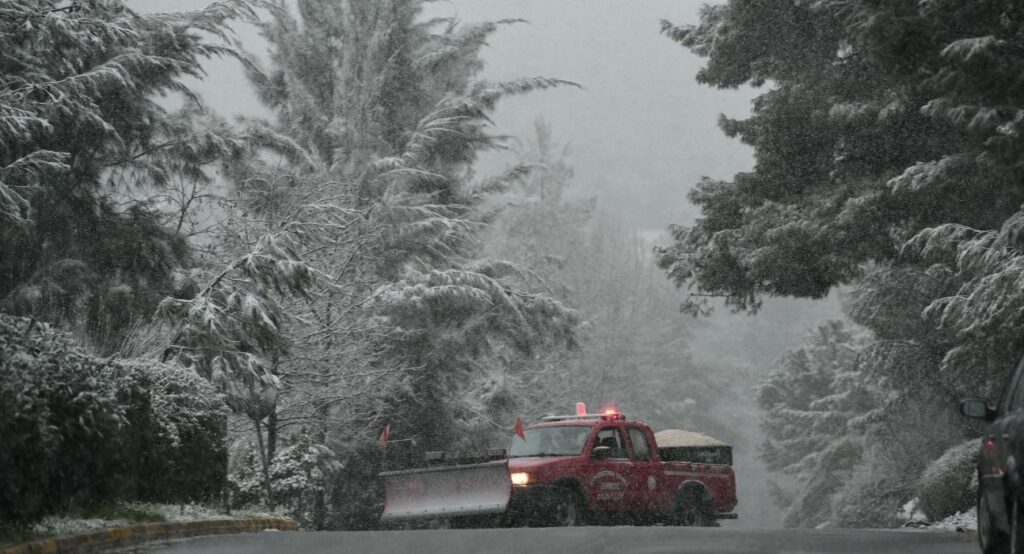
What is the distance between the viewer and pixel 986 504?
8578 millimetres

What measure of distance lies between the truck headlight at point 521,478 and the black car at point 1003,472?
882 cm

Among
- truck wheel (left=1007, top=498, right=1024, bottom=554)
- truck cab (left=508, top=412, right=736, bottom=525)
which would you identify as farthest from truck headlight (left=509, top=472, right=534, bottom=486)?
truck wheel (left=1007, top=498, right=1024, bottom=554)

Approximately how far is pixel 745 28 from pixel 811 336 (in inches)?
1522

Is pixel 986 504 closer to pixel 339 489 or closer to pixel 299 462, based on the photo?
pixel 299 462

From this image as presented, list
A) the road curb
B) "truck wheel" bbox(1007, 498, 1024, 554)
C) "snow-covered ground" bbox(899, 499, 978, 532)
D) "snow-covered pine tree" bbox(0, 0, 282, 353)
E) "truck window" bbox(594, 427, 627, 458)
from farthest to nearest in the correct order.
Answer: "truck window" bbox(594, 427, 627, 458), "snow-covered ground" bbox(899, 499, 978, 532), "snow-covered pine tree" bbox(0, 0, 282, 353), the road curb, "truck wheel" bbox(1007, 498, 1024, 554)

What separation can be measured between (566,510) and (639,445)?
2.07m

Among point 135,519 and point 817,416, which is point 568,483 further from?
point 817,416

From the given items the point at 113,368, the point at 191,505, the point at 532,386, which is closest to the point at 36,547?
the point at 113,368

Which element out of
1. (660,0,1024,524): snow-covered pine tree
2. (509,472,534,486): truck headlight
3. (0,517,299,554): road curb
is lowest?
(0,517,299,554): road curb

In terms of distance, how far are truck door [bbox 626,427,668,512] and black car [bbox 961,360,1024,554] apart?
31.0 feet

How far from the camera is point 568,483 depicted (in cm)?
1753

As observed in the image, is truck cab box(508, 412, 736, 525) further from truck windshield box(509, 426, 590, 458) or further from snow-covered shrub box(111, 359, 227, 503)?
snow-covered shrub box(111, 359, 227, 503)

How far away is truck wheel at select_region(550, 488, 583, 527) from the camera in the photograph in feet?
57.2

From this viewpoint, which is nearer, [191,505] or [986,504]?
[986,504]
